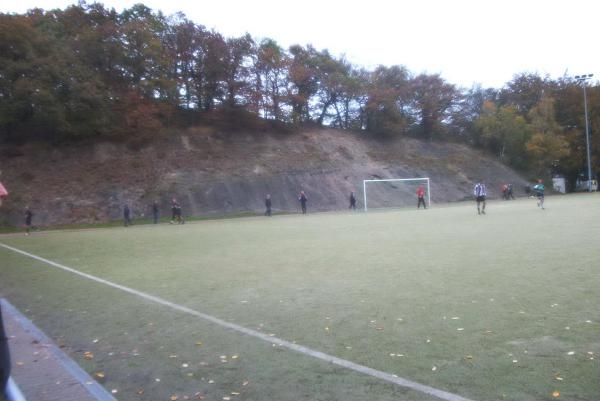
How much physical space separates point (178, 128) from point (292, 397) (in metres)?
43.2

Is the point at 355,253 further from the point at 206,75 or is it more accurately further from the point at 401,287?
the point at 206,75

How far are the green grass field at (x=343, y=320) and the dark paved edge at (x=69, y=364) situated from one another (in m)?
0.11

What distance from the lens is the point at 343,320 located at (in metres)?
5.80

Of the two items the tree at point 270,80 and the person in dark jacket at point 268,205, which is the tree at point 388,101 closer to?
the tree at point 270,80

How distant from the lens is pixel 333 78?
52.8 meters

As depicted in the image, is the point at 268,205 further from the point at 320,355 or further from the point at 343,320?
the point at 320,355

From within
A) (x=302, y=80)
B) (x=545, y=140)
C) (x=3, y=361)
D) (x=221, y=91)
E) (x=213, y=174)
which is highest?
(x=302, y=80)

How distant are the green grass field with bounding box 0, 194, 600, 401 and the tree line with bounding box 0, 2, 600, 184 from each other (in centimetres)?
2748

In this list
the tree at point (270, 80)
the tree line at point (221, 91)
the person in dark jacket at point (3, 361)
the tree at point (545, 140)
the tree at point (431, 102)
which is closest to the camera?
the person in dark jacket at point (3, 361)

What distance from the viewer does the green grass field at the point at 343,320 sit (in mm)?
3939

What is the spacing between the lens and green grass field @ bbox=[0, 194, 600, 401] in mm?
3939

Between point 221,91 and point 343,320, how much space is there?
1665 inches

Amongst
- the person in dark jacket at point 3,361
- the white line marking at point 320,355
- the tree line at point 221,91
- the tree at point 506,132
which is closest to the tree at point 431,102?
the tree line at point 221,91

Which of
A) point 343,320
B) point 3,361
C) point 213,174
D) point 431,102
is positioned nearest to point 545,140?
point 431,102
